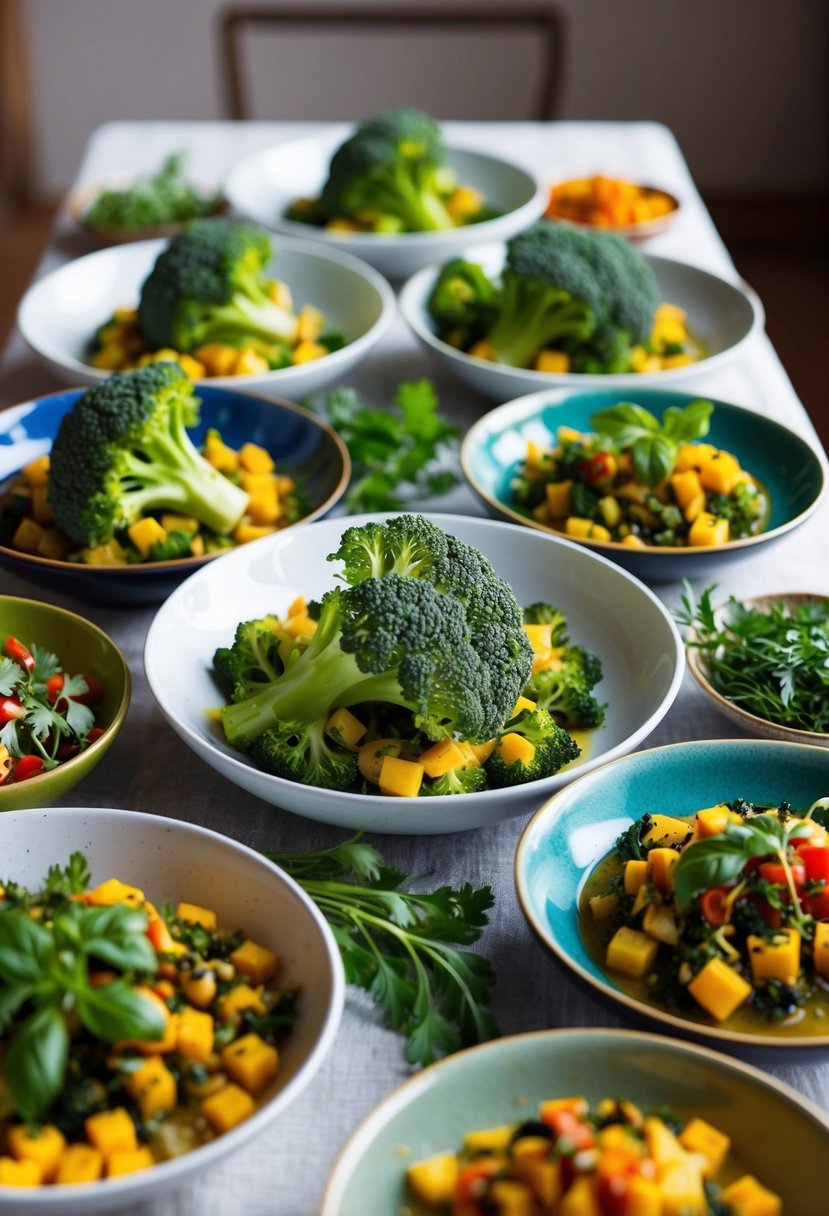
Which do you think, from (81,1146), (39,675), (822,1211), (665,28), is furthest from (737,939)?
(665,28)

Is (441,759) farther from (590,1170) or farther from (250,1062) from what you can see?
(590,1170)

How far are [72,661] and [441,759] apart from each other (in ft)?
2.01

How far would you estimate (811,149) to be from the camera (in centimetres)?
731

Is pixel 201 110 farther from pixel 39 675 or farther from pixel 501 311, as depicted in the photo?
pixel 39 675

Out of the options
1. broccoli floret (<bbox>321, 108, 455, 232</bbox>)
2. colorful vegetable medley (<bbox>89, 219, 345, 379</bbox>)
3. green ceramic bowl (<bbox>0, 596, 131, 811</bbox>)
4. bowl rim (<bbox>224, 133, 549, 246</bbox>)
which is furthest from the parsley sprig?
broccoli floret (<bbox>321, 108, 455, 232</bbox>)

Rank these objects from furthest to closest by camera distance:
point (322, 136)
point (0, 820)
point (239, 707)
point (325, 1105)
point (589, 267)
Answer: point (322, 136) → point (589, 267) → point (239, 707) → point (0, 820) → point (325, 1105)

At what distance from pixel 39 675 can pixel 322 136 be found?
2708 millimetres

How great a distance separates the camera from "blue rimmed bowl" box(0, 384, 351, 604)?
1989 mm

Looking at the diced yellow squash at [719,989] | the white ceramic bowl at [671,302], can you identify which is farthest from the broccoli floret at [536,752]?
the white ceramic bowl at [671,302]

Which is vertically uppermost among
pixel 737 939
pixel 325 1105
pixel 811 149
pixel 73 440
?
pixel 73 440

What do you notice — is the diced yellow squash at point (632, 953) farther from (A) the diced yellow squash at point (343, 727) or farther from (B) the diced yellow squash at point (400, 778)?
(A) the diced yellow squash at point (343, 727)

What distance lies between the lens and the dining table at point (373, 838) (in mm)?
1263

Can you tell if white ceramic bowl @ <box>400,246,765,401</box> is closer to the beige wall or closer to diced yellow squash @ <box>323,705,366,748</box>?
diced yellow squash @ <box>323,705,366,748</box>

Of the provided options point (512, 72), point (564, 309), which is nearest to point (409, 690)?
point (564, 309)
